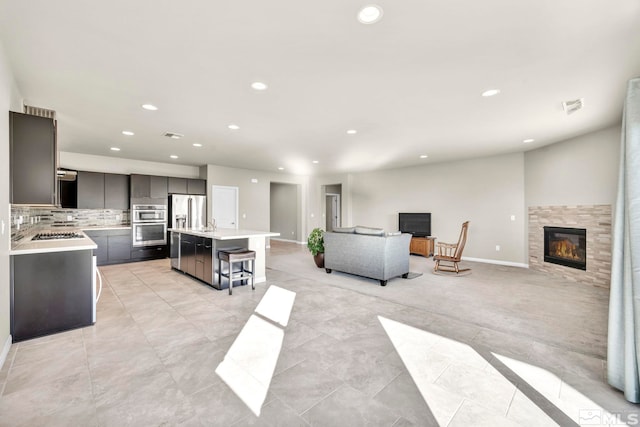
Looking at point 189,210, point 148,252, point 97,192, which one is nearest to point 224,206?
point 189,210

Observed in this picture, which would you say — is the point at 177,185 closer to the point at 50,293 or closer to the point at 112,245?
the point at 112,245

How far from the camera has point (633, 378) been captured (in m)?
1.85

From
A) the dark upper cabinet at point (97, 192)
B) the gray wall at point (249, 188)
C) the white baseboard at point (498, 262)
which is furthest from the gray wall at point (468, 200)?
the dark upper cabinet at point (97, 192)

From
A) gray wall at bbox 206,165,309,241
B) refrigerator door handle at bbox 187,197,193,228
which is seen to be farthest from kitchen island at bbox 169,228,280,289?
gray wall at bbox 206,165,309,241

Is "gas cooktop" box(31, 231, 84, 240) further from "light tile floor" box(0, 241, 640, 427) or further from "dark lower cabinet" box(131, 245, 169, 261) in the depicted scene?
"dark lower cabinet" box(131, 245, 169, 261)

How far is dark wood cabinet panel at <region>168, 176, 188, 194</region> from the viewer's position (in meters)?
7.03

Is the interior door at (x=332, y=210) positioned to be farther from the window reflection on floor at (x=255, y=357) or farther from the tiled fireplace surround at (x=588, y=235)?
the window reflection on floor at (x=255, y=357)

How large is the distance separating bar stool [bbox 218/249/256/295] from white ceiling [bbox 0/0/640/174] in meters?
1.94

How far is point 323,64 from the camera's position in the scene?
2514 millimetres

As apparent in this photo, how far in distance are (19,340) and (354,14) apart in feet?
13.2

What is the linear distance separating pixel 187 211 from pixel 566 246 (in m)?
8.24

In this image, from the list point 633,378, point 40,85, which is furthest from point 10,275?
point 633,378

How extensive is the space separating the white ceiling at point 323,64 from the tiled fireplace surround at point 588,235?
142 cm

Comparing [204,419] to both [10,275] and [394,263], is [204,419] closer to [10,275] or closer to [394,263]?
[10,275]
